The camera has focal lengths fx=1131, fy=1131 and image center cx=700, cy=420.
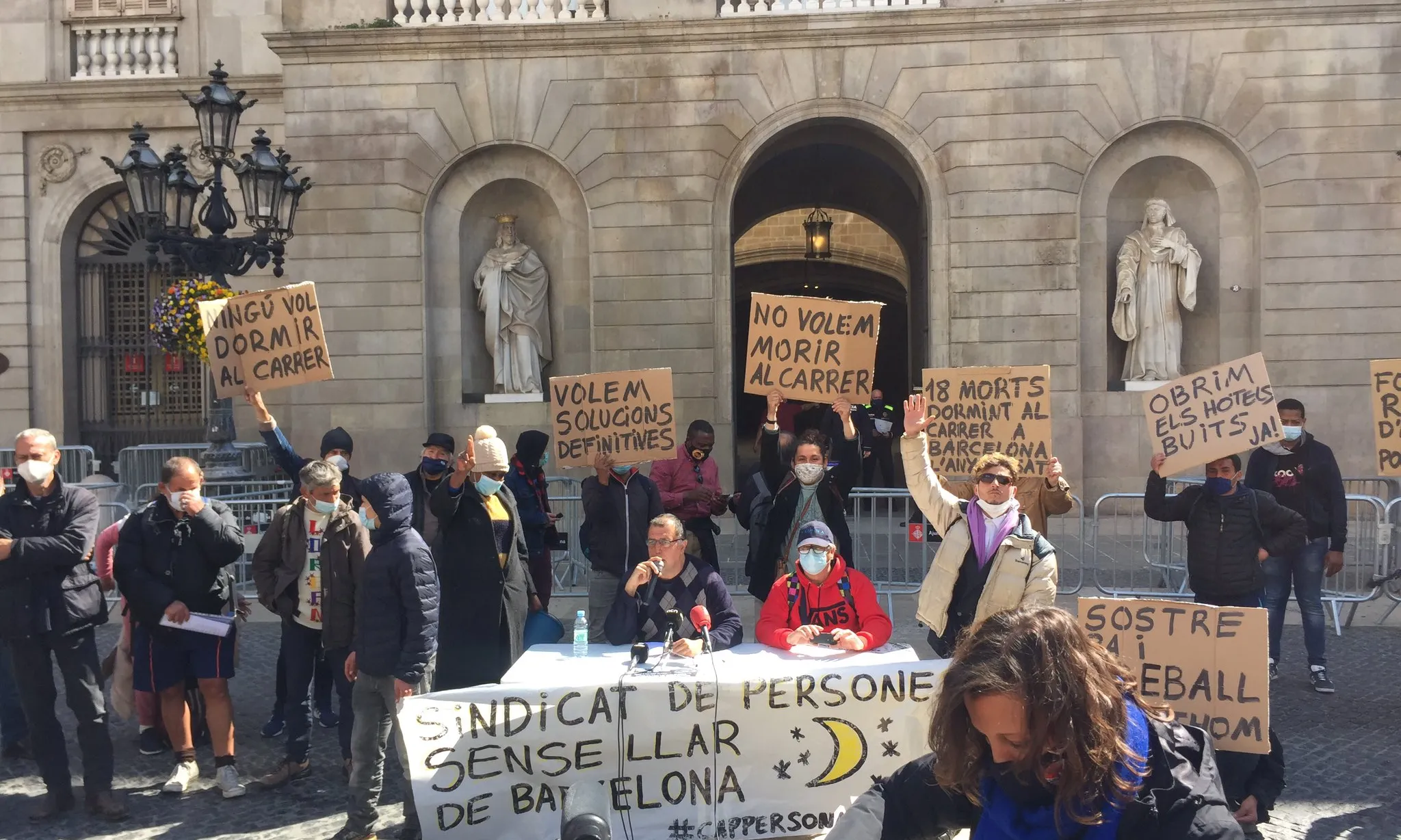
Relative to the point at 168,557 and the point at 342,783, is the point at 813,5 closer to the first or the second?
the point at 168,557

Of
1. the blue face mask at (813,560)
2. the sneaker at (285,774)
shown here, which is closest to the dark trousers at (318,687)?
the sneaker at (285,774)

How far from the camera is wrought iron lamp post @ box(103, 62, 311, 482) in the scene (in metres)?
10.9

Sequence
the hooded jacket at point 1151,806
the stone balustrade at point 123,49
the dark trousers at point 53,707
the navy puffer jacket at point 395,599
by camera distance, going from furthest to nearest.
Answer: the stone balustrade at point 123,49, the dark trousers at point 53,707, the navy puffer jacket at point 395,599, the hooded jacket at point 1151,806

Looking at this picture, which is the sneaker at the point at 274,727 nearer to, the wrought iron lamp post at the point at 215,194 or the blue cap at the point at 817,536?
the blue cap at the point at 817,536

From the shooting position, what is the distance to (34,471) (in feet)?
19.5

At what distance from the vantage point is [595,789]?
3924mm

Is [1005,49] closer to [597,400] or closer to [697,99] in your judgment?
→ [697,99]

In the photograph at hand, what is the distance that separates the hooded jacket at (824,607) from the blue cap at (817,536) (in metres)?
0.20

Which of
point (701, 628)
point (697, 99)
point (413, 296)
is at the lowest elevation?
point (701, 628)

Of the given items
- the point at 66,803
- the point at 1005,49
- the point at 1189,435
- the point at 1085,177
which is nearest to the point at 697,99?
the point at 1005,49

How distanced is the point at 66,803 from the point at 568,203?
1055 cm

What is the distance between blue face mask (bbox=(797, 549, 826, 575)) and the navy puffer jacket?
1935 millimetres

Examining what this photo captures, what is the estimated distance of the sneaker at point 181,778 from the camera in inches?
249

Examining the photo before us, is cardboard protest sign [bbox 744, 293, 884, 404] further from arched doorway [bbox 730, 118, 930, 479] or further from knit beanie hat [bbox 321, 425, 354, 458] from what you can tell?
arched doorway [bbox 730, 118, 930, 479]
